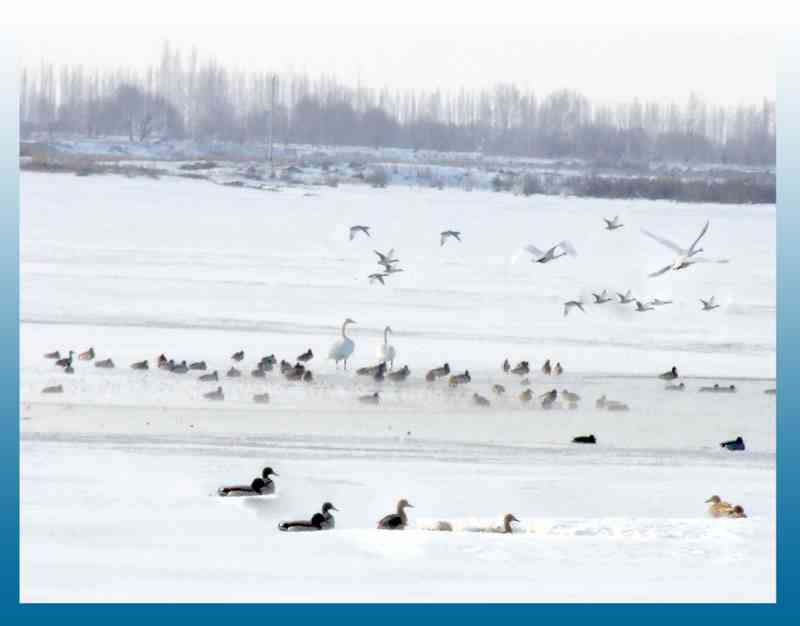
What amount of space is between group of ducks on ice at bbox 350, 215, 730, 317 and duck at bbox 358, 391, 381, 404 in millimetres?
1272

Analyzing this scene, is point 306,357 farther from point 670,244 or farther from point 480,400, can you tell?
point 670,244

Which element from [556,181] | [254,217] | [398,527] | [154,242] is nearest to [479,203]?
[556,181]

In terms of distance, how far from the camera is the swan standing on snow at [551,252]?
1289 cm

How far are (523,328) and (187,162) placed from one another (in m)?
2.83

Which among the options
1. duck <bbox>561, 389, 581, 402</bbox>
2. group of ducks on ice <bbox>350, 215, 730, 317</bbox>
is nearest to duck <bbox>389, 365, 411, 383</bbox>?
group of ducks on ice <bbox>350, 215, 730, 317</bbox>

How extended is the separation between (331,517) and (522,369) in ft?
7.50

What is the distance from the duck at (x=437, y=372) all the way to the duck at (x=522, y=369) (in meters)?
0.47

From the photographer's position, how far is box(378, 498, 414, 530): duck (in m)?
9.70

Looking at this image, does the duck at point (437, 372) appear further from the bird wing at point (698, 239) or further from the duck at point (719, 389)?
the bird wing at point (698, 239)

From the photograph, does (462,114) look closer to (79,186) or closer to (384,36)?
(384,36)

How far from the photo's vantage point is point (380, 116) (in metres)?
12.7

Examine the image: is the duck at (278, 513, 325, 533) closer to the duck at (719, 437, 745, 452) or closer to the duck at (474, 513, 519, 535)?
the duck at (474, 513, 519, 535)

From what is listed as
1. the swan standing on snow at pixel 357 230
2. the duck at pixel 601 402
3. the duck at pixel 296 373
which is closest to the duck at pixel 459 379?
the duck at pixel 601 402

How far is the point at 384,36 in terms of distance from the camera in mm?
11406
